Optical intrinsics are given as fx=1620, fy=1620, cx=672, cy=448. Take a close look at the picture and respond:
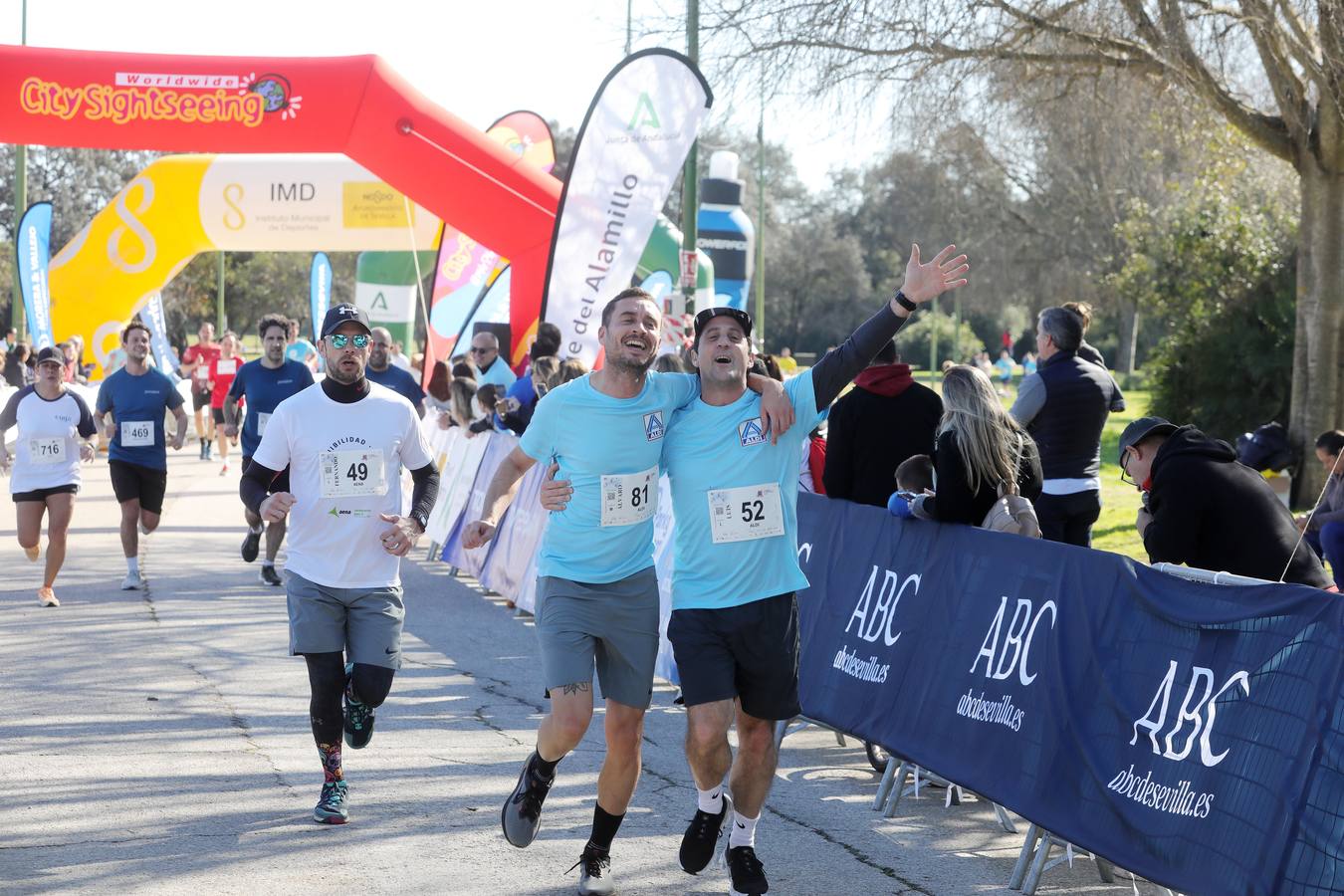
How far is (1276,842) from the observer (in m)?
4.20

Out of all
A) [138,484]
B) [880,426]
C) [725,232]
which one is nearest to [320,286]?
[725,232]

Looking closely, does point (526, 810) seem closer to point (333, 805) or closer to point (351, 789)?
point (333, 805)

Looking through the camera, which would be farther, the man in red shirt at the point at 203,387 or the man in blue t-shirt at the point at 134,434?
the man in red shirt at the point at 203,387

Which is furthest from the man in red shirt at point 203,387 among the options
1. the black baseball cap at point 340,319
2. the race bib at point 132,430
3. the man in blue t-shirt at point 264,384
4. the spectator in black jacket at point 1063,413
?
the black baseball cap at point 340,319

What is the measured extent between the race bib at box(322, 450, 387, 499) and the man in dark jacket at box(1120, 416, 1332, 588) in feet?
9.00

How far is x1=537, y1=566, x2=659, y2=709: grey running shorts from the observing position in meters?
5.04

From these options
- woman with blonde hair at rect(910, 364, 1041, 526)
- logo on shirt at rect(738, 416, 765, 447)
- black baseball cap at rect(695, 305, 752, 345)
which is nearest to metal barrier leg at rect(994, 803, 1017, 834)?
woman with blonde hair at rect(910, 364, 1041, 526)

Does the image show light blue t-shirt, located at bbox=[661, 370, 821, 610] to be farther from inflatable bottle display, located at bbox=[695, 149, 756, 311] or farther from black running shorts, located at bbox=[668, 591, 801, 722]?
inflatable bottle display, located at bbox=[695, 149, 756, 311]

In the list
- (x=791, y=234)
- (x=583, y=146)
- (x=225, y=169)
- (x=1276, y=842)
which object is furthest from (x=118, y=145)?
(x=791, y=234)

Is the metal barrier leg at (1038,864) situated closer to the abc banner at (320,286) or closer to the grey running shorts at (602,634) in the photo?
the grey running shorts at (602,634)

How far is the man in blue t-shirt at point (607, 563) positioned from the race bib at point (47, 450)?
22.9 feet

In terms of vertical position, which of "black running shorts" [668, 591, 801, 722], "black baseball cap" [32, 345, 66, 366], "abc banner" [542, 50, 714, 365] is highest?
"abc banner" [542, 50, 714, 365]

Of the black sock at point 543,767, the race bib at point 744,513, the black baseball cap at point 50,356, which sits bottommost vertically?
the black sock at point 543,767

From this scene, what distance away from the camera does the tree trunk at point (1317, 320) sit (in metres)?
15.0
